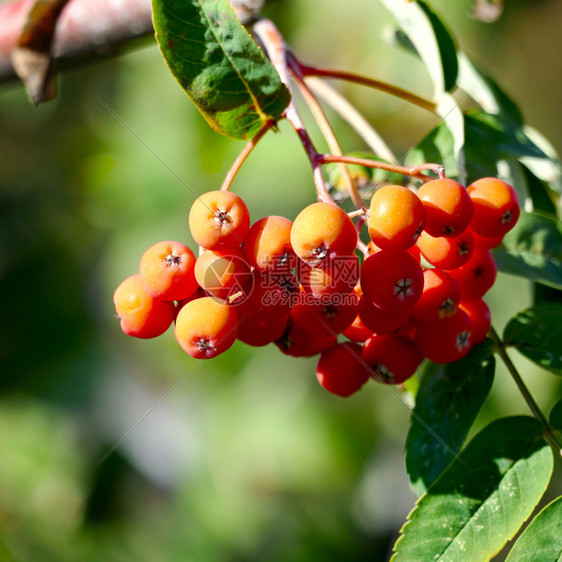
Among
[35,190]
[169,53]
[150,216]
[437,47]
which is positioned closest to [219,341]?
[169,53]

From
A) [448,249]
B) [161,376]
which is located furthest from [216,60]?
[161,376]

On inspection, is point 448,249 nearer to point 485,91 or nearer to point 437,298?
point 437,298

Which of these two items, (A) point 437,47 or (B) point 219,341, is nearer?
(B) point 219,341

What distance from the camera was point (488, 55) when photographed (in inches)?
141

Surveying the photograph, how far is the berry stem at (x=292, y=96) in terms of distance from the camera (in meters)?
1.02

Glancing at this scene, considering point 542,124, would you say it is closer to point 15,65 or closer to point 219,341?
point 15,65

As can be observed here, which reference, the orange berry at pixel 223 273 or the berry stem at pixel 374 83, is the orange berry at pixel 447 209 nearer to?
the orange berry at pixel 223 273

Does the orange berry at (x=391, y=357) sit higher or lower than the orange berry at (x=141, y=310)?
lower

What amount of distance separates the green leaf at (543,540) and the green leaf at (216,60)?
2.75 feet

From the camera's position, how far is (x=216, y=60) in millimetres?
989

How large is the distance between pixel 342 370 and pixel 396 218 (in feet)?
1.22

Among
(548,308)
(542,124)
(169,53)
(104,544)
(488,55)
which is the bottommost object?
(104,544)

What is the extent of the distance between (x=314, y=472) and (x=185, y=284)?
2.34m

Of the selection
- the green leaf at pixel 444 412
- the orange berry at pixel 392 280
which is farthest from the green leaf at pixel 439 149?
the orange berry at pixel 392 280
